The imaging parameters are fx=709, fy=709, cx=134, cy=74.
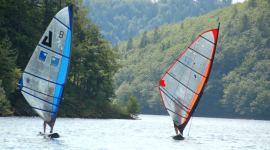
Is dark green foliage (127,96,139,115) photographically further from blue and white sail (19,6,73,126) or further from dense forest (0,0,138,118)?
blue and white sail (19,6,73,126)

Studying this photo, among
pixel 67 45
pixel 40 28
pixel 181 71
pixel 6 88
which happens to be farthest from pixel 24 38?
pixel 67 45

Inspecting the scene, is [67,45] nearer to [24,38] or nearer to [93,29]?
[24,38]

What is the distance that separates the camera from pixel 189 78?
2438 inches

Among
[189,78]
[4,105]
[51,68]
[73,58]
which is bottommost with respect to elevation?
[4,105]

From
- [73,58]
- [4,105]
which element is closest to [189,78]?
[4,105]

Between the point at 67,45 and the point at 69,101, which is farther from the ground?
the point at 67,45

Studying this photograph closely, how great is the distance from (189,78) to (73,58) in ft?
195

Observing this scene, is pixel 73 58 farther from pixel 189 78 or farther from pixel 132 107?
pixel 189 78

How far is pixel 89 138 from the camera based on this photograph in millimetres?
58312

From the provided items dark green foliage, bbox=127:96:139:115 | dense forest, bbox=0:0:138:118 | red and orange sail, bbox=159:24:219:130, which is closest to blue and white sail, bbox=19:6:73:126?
red and orange sail, bbox=159:24:219:130

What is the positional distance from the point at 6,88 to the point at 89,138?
1403 inches

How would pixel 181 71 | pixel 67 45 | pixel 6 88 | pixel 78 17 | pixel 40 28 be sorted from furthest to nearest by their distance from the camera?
1. pixel 78 17
2. pixel 40 28
3. pixel 6 88
4. pixel 181 71
5. pixel 67 45

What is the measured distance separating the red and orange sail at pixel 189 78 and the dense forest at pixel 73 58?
34.0 m

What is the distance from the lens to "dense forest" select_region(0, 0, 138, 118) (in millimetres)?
98125
